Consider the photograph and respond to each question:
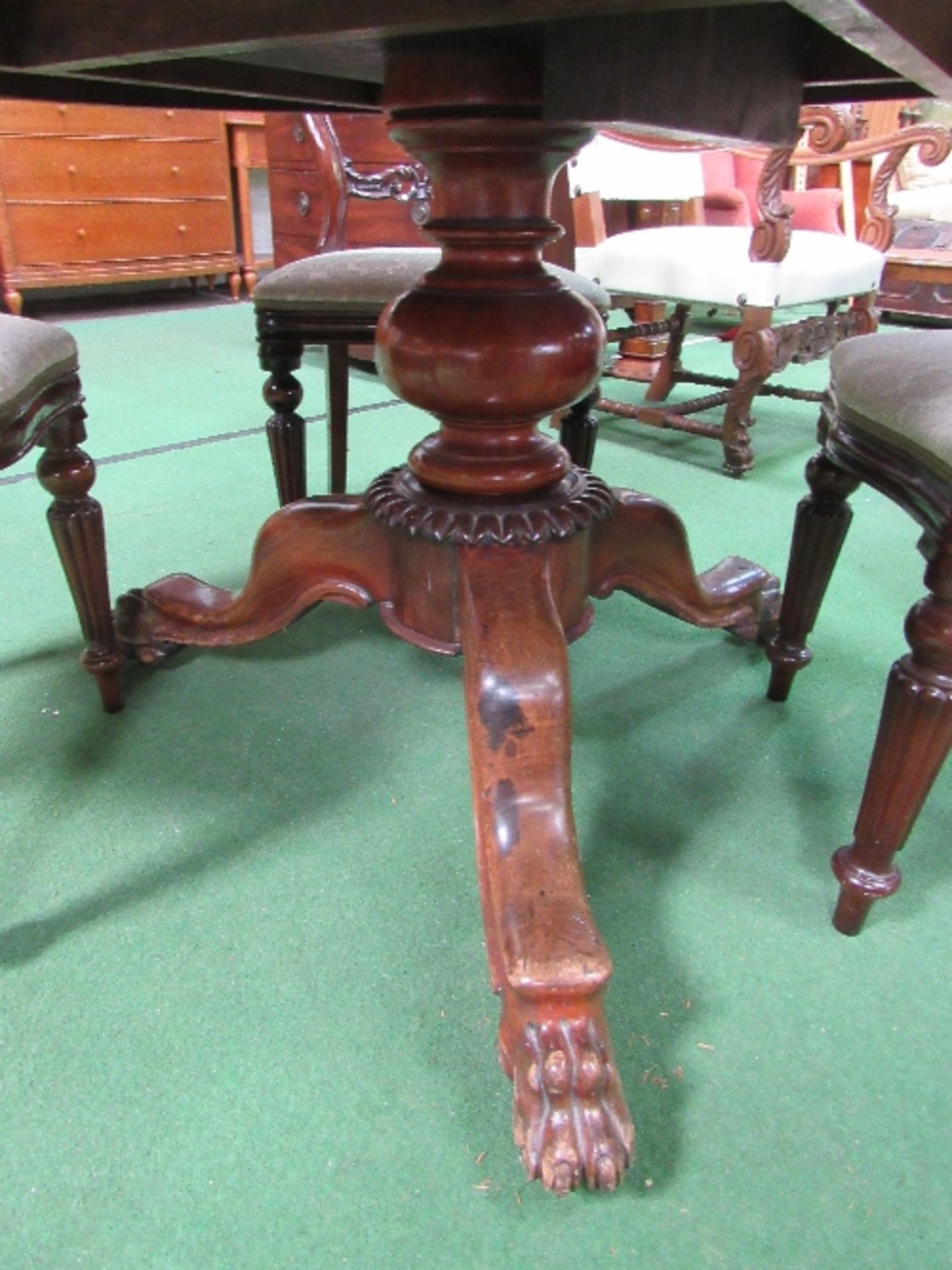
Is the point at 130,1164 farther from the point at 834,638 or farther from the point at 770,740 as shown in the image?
the point at 834,638

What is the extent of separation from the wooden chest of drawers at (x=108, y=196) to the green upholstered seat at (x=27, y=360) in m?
2.55

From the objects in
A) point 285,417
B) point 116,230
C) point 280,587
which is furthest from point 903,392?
point 116,230

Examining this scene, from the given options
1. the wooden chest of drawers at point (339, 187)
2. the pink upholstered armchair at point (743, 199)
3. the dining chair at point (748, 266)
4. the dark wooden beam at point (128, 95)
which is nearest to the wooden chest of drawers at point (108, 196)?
the wooden chest of drawers at point (339, 187)

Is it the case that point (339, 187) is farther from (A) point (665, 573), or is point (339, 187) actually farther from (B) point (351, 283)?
(A) point (665, 573)

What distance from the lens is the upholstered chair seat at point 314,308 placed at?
1063 mm

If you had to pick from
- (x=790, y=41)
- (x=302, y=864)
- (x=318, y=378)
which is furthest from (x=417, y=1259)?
(x=318, y=378)

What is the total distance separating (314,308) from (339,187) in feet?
0.68

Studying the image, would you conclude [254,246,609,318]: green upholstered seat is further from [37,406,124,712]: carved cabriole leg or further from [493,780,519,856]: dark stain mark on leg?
[493,780,519,856]: dark stain mark on leg

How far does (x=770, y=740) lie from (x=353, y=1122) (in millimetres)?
586

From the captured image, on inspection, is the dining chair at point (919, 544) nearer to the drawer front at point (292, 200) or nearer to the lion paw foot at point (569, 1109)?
the lion paw foot at point (569, 1109)

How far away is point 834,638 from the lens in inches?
46.6

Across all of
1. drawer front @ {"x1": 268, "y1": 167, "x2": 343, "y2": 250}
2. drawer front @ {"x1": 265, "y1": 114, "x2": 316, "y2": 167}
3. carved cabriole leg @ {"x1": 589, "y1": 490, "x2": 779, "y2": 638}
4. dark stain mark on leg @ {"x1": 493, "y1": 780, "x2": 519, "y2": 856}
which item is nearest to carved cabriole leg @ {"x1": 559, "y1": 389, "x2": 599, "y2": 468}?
carved cabriole leg @ {"x1": 589, "y1": 490, "x2": 779, "y2": 638}

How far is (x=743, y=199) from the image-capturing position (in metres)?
3.09

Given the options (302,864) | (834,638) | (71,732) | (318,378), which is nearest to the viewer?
(302,864)
